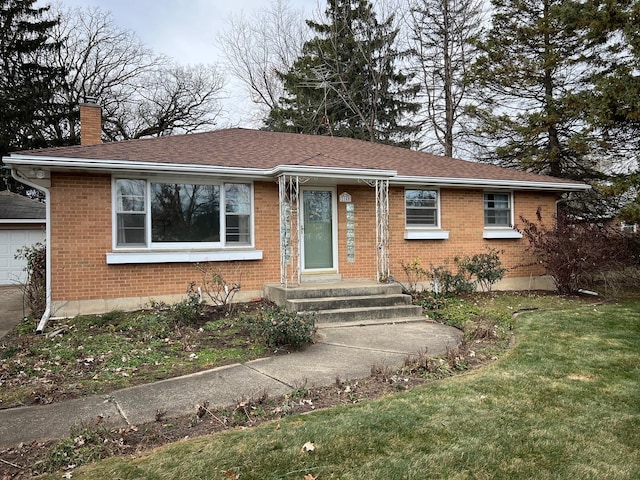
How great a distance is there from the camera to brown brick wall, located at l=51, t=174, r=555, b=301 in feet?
27.0

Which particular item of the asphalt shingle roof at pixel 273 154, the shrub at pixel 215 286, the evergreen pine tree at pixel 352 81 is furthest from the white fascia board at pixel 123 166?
the evergreen pine tree at pixel 352 81

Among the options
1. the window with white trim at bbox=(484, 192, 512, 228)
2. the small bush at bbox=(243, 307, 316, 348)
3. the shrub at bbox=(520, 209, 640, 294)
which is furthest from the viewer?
the window with white trim at bbox=(484, 192, 512, 228)

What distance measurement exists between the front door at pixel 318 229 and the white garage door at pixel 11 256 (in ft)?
39.0

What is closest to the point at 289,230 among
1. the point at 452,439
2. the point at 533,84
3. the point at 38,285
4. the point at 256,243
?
the point at 256,243

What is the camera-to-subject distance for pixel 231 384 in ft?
15.5

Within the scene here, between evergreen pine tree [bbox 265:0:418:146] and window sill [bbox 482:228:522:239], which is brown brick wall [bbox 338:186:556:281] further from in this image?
evergreen pine tree [bbox 265:0:418:146]

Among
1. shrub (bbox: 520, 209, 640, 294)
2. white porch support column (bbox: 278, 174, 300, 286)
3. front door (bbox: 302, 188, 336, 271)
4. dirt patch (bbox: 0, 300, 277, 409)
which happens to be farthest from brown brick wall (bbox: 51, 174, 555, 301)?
shrub (bbox: 520, 209, 640, 294)

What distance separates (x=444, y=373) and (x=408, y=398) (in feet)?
3.31

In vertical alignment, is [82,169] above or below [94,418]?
above

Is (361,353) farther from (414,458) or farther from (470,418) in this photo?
(414,458)

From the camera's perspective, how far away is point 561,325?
736 centimetres

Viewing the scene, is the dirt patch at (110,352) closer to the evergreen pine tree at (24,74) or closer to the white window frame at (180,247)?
the white window frame at (180,247)

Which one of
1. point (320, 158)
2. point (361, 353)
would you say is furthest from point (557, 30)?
point (361, 353)

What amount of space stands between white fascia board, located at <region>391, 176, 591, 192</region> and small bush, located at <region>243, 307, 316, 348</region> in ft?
16.9
